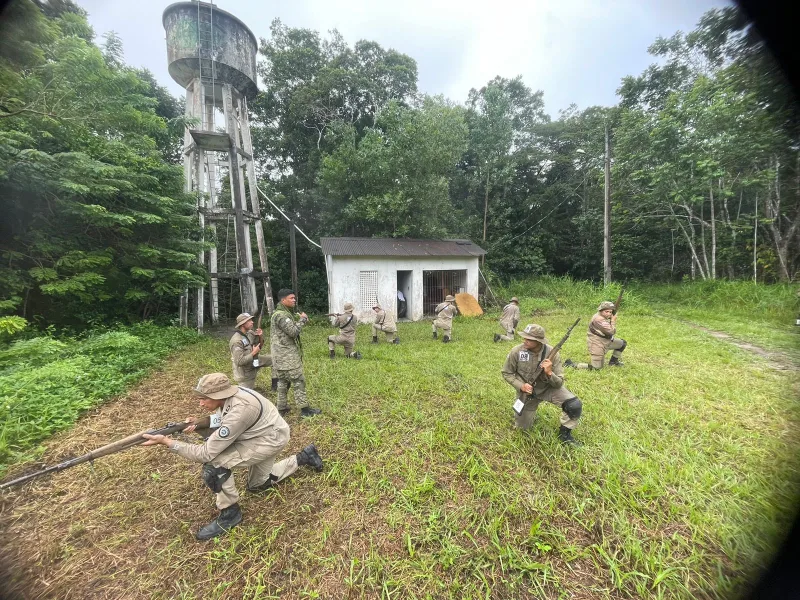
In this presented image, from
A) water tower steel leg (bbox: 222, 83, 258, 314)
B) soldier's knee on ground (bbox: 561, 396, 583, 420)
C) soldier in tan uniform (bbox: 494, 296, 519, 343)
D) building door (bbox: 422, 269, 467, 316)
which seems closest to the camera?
soldier's knee on ground (bbox: 561, 396, 583, 420)

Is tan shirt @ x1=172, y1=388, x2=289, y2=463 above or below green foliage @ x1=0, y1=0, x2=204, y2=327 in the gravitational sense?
below

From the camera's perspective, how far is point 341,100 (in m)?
18.5

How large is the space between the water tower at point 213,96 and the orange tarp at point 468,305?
7.80 metres

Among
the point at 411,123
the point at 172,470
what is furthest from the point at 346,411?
the point at 411,123

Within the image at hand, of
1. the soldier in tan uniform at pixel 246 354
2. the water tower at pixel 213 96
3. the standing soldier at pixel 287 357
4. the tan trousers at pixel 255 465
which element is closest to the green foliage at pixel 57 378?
the soldier in tan uniform at pixel 246 354

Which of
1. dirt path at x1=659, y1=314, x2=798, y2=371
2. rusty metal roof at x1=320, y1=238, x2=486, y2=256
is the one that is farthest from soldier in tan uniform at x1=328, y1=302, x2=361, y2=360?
dirt path at x1=659, y1=314, x2=798, y2=371

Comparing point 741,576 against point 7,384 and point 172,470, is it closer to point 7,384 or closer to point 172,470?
point 172,470

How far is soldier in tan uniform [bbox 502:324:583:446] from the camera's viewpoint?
12.4 feet

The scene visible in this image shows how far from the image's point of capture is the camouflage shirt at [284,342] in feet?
15.8

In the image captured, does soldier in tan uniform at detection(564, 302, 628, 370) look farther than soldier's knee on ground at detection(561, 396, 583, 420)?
Yes

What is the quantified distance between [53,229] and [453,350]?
30.9ft

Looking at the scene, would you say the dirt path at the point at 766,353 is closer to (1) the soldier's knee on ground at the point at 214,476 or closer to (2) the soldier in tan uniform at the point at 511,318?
(2) the soldier in tan uniform at the point at 511,318

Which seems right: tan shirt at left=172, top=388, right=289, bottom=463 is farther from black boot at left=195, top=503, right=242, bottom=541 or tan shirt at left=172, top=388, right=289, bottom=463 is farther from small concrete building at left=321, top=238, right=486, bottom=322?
small concrete building at left=321, top=238, right=486, bottom=322

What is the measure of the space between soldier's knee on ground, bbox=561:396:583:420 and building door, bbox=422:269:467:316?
11181 millimetres
